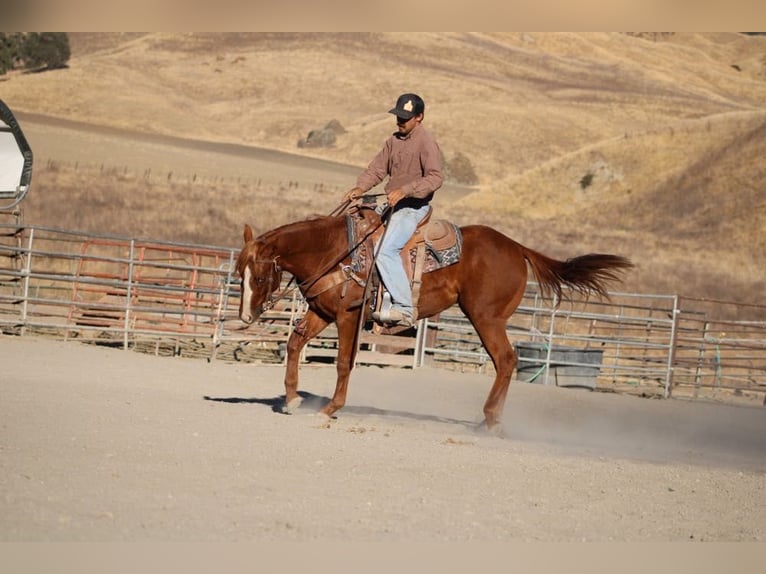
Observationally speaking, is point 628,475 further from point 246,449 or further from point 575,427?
point 575,427

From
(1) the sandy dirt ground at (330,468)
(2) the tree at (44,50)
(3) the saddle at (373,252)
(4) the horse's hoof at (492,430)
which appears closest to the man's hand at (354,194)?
(3) the saddle at (373,252)

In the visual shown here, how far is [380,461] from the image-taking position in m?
7.96

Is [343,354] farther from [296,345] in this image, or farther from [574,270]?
[574,270]

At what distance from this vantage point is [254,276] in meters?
9.37

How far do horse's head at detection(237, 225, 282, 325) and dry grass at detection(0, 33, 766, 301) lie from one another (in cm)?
2272

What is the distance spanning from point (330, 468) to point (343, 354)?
243 cm

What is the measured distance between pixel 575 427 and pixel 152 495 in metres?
6.31

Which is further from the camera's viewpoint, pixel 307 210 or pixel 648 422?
pixel 307 210

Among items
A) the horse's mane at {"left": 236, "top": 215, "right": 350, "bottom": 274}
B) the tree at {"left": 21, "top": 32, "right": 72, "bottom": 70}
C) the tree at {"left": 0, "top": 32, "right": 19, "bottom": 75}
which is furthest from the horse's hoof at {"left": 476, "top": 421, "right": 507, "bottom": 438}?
the tree at {"left": 21, "top": 32, "right": 72, "bottom": 70}

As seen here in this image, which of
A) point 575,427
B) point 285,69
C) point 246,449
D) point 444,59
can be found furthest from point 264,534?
point 444,59

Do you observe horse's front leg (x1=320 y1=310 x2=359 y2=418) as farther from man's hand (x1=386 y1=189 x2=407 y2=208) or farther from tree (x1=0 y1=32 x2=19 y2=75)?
A: tree (x1=0 y1=32 x2=19 y2=75)

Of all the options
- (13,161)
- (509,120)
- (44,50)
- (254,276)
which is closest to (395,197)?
(254,276)

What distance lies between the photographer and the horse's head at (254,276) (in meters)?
9.33

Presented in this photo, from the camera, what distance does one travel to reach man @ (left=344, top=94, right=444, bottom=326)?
9.48 metres
